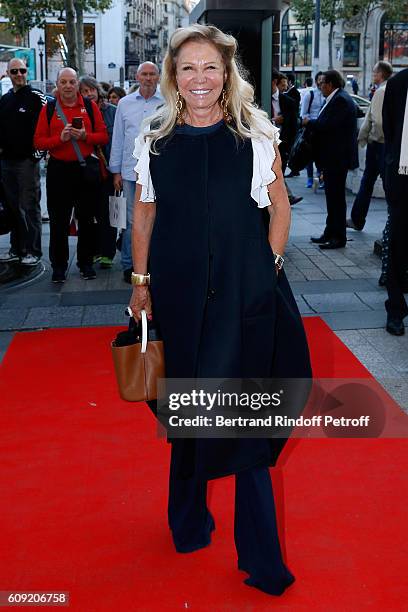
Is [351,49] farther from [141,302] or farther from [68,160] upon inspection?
[141,302]

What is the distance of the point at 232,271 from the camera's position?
2861mm

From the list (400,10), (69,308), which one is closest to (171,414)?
(69,308)

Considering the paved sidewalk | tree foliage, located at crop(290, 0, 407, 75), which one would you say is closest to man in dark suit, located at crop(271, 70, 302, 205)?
the paved sidewalk

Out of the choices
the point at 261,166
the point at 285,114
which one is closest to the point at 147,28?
the point at 285,114

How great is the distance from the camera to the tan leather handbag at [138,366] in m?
2.94

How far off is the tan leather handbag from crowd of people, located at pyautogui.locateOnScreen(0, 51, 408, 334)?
4.32 m

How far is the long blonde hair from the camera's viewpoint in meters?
2.89

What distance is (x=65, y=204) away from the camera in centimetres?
805

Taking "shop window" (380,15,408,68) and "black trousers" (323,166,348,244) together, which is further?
"shop window" (380,15,408,68)

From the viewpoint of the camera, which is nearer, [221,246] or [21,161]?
Result: [221,246]

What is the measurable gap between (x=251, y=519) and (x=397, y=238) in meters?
3.56

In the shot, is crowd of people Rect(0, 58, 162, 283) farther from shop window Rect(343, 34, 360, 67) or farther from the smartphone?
shop window Rect(343, 34, 360, 67)

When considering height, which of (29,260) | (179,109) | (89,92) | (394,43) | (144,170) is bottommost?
(29,260)

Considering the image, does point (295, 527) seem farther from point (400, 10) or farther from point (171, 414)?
point (400, 10)
